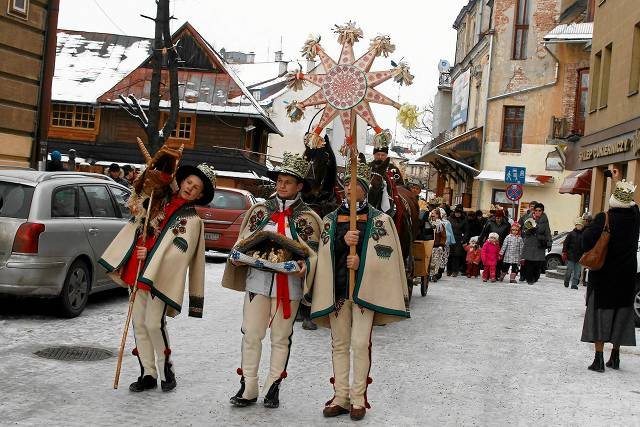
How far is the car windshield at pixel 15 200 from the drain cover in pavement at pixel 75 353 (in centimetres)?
192

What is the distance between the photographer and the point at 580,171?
101ft

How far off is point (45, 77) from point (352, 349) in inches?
547

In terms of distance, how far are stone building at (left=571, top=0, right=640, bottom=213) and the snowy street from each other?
1001cm

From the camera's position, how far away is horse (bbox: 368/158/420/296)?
9.42 meters

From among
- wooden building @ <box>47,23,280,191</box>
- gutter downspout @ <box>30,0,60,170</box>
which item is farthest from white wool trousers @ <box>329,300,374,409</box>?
wooden building @ <box>47,23,280,191</box>

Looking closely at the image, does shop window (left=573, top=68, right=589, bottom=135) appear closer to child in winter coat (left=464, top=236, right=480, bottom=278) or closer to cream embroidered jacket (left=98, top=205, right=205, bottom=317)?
child in winter coat (left=464, top=236, right=480, bottom=278)

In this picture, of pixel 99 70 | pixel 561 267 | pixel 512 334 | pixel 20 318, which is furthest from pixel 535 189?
pixel 20 318

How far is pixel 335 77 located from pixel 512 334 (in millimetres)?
5972

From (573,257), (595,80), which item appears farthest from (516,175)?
(573,257)

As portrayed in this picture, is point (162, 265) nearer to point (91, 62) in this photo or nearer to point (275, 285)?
point (275, 285)

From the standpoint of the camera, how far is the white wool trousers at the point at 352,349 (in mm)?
6941

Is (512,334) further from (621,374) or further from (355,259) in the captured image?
(355,259)

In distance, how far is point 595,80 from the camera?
2664cm

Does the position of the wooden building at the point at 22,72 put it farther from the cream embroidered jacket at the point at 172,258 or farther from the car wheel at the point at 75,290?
the cream embroidered jacket at the point at 172,258
